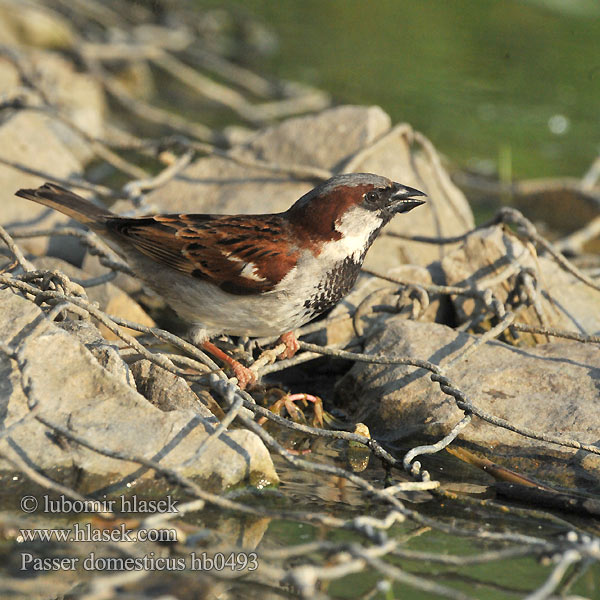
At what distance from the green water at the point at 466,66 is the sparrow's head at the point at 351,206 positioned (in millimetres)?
4534

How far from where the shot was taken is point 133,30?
34.3 feet

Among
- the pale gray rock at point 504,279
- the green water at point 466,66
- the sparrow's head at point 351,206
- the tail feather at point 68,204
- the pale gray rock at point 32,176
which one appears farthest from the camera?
the green water at point 466,66

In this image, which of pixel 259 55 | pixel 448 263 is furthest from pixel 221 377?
pixel 259 55

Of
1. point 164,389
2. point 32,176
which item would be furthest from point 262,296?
point 32,176

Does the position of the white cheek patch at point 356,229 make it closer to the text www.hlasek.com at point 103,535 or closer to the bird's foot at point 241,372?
the bird's foot at point 241,372

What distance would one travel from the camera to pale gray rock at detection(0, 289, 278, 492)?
337 centimetres

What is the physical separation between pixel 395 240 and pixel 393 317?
1059 millimetres

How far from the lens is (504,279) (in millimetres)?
5199

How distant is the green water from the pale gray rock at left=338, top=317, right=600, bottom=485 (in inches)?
182

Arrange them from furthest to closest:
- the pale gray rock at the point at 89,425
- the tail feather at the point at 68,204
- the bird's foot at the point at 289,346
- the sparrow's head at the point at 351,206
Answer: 1. the tail feather at the point at 68,204
2. the bird's foot at the point at 289,346
3. the sparrow's head at the point at 351,206
4. the pale gray rock at the point at 89,425

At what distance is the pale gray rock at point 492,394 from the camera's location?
4168 millimetres

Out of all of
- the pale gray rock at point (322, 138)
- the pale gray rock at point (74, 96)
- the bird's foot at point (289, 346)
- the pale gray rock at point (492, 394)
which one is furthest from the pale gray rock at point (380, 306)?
the pale gray rock at point (74, 96)

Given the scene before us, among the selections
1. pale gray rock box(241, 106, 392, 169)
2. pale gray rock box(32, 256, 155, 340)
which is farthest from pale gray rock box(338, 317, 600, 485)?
pale gray rock box(241, 106, 392, 169)

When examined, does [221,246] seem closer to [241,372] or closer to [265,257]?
[265,257]
